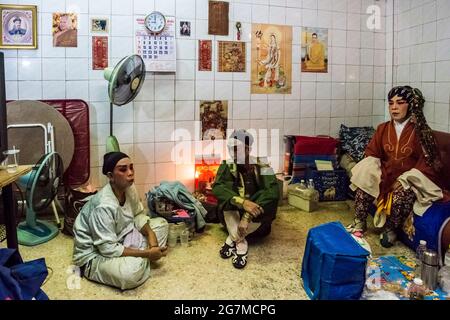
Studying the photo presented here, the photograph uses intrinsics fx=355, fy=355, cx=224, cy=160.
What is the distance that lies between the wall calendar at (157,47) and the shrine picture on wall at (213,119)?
52 cm

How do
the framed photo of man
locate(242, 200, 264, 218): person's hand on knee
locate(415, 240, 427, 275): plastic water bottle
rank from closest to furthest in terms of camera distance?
locate(415, 240, 427, 275): plastic water bottle < locate(242, 200, 264, 218): person's hand on knee < the framed photo of man

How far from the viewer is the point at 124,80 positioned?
2.90m

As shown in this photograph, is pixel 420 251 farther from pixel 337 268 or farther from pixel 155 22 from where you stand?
pixel 155 22

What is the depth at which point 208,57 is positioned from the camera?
140 inches

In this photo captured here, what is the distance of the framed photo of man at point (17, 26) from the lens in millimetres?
3037

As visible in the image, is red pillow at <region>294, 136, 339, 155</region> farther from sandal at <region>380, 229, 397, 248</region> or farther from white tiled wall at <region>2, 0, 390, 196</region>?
sandal at <region>380, 229, 397, 248</region>

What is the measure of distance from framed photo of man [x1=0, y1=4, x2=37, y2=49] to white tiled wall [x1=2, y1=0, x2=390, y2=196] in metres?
0.06

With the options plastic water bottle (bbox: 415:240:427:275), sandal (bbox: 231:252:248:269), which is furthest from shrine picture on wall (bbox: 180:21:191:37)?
plastic water bottle (bbox: 415:240:427:275)

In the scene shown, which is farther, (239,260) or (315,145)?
(315,145)

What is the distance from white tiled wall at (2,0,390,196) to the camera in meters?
3.18

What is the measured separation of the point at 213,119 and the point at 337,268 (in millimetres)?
2145

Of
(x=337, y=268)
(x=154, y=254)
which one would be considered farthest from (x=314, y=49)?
(x=154, y=254)
